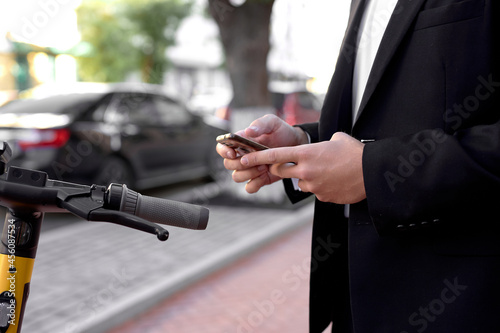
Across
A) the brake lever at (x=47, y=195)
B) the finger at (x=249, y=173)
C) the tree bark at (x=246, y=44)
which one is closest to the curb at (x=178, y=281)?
the tree bark at (x=246, y=44)

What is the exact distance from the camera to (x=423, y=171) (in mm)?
1100

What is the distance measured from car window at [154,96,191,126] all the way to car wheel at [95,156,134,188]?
1267 millimetres

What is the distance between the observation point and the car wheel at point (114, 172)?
7684 mm

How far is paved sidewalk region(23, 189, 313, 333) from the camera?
4.19 m

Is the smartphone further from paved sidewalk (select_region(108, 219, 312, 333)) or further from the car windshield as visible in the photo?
the car windshield

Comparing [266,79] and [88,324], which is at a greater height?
[266,79]

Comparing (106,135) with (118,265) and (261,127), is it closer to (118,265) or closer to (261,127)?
(118,265)

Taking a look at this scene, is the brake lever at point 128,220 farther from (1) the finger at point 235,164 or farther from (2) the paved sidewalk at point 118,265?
(2) the paved sidewalk at point 118,265

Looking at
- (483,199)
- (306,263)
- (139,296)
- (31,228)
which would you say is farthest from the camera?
(306,263)

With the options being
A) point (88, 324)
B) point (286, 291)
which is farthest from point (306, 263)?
point (88, 324)

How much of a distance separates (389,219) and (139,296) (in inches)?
145

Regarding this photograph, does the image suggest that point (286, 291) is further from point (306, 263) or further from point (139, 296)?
point (139, 296)

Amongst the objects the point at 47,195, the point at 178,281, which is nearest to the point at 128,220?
the point at 47,195

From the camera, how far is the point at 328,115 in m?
1.47
